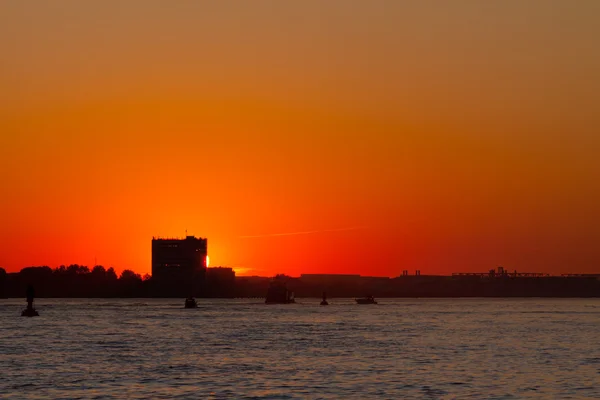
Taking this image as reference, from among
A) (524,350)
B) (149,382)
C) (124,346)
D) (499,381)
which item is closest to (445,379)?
(499,381)

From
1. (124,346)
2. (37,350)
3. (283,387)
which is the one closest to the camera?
(283,387)

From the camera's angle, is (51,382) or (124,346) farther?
(124,346)

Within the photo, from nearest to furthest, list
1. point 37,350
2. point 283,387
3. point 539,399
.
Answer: point 539,399 → point 283,387 → point 37,350

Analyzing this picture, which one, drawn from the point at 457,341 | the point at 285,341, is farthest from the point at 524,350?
the point at 285,341

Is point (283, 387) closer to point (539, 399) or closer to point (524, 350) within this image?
point (539, 399)

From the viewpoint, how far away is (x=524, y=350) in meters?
104

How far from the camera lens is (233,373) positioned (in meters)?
78.0

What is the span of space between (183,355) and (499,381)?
3443 centimetres

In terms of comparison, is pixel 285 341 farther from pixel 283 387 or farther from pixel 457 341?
pixel 283 387

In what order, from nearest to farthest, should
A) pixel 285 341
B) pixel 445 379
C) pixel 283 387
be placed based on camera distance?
pixel 283 387 → pixel 445 379 → pixel 285 341

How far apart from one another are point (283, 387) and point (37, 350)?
140 ft

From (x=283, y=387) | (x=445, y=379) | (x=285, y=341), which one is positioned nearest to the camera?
(x=283, y=387)

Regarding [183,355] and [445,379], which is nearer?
[445,379]

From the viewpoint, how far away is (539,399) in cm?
Result: 6178
